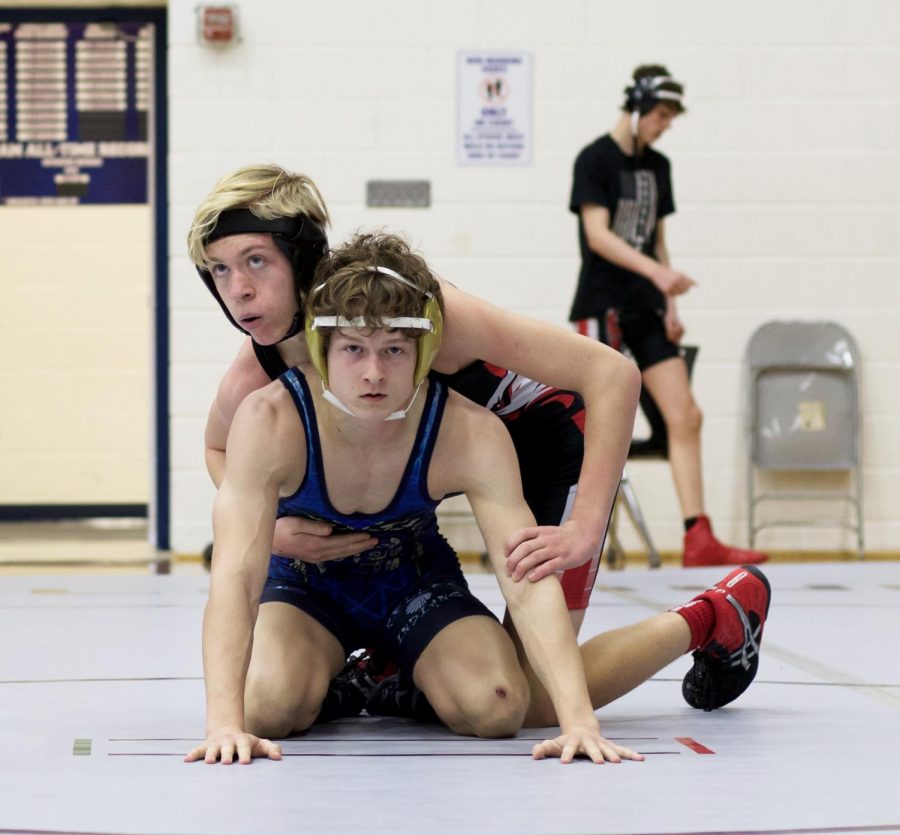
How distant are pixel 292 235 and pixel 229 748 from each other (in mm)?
774

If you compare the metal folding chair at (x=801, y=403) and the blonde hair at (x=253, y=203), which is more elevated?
the blonde hair at (x=253, y=203)

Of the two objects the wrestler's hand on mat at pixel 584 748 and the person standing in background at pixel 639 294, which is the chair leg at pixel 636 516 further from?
the wrestler's hand on mat at pixel 584 748

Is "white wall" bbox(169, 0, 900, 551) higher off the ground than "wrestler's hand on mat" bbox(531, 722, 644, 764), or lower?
higher

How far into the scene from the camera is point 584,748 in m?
1.96

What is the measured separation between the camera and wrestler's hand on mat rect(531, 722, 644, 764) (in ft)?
6.39

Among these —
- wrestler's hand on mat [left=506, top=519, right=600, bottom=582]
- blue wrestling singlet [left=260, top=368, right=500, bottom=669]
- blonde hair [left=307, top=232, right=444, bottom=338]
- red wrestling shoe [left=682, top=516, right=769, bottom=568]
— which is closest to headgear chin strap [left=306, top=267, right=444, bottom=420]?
blonde hair [left=307, top=232, right=444, bottom=338]

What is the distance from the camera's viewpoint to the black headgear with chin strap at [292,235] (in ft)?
7.29

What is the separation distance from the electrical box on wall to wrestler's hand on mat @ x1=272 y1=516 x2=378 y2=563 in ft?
13.6

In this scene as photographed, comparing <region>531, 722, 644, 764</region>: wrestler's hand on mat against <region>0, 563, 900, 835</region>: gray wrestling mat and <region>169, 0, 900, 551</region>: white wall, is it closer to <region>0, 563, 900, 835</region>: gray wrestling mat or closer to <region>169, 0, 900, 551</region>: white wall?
<region>0, 563, 900, 835</region>: gray wrestling mat

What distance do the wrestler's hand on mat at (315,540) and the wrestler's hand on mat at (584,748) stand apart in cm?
48

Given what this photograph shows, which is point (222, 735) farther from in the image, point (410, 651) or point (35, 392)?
point (35, 392)

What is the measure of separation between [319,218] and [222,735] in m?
0.81

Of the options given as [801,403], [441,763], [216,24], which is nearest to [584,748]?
[441,763]


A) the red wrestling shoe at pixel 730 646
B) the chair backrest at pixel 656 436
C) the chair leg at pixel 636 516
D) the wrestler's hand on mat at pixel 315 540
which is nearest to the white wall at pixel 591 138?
the chair leg at pixel 636 516
